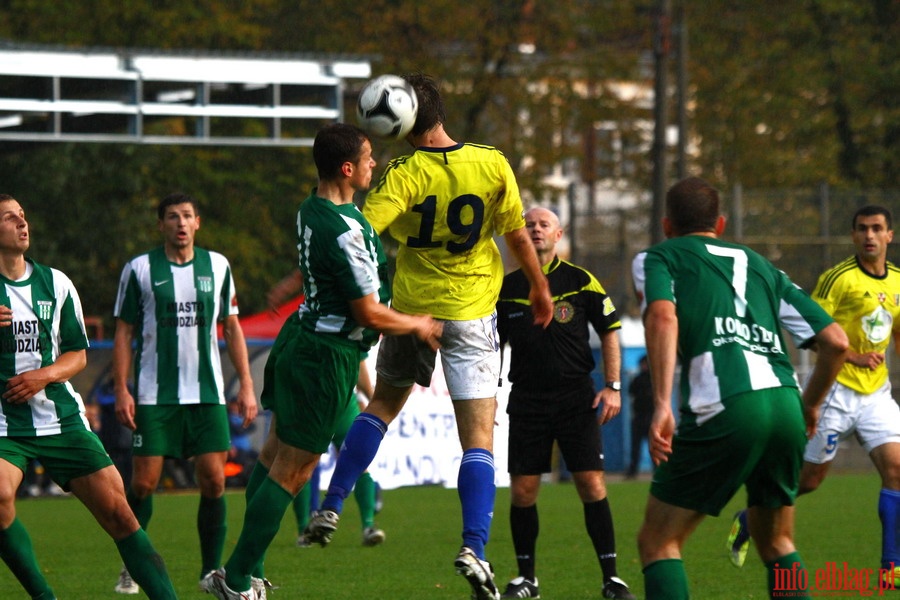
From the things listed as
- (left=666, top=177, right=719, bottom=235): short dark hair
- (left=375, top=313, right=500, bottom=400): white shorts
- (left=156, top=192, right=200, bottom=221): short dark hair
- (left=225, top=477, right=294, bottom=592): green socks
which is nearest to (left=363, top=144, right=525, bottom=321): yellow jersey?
(left=375, top=313, right=500, bottom=400): white shorts

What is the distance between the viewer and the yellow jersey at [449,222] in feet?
24.6

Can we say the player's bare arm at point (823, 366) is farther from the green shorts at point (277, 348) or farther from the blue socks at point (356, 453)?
the green shorts at point (277, 348)

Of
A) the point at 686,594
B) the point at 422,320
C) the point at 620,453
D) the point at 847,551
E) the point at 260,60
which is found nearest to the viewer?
the point at 686,594

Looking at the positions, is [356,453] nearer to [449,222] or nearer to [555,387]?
[449,222]

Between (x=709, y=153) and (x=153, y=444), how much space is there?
1310 inches

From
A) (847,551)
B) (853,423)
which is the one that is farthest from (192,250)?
(847,551)

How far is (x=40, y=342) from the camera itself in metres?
7.44

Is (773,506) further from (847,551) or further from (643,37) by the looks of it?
(643,37)

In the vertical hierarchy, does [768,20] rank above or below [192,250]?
above

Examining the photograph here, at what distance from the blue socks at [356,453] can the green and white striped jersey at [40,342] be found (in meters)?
1.27

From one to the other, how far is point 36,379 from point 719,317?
3218 mm

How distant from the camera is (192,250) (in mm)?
10086

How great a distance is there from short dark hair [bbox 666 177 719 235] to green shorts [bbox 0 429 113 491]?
2892 millimetres

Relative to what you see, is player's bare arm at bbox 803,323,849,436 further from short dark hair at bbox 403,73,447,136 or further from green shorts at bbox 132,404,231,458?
green shorts at bbox 132,404,231,458
